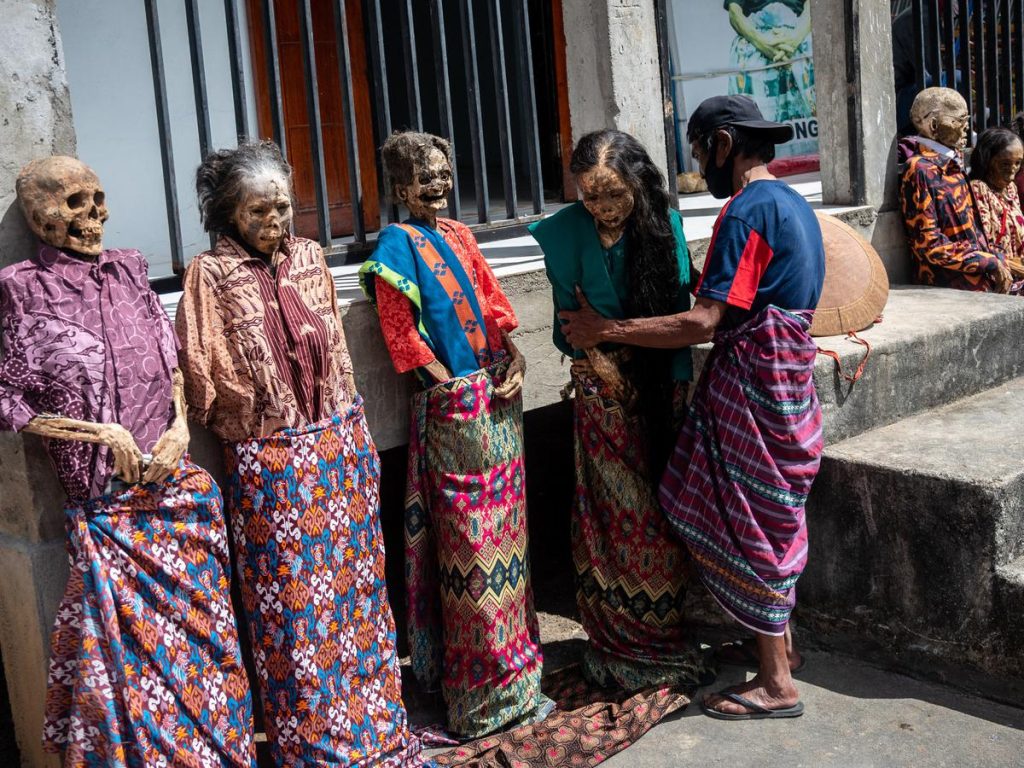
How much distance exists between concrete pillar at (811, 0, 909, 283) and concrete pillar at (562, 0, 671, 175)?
140 cm

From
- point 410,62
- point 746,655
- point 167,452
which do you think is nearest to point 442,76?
point 410,62

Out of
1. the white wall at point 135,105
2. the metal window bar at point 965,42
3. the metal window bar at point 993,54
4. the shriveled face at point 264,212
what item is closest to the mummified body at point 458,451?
the shriveled face at point 264,212

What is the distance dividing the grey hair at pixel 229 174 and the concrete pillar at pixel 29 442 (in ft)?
1.24

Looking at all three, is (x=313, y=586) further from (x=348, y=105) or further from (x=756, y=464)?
(x=348, y=105)

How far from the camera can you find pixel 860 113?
20.0ft

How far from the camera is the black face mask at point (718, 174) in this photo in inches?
151

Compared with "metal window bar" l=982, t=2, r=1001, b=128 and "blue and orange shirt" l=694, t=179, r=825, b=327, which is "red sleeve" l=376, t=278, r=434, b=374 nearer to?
"blue and orange shirt" l=694, t=179, r=825, b=327

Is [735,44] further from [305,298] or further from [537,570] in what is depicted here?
[305,298]

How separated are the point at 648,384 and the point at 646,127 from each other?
1594mm

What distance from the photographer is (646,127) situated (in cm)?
518

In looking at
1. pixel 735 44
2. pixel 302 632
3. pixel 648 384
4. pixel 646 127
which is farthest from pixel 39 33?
pixel 735 44

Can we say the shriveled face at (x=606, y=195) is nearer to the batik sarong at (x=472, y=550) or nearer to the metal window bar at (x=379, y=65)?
the batik sarong at (x=472, y=550)

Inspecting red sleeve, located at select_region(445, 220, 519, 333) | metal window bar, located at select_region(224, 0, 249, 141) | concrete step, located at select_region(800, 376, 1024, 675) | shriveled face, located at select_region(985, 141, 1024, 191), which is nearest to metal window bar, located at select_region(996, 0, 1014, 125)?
shriveled face, located at select_region(985, 141, 1024, 191)

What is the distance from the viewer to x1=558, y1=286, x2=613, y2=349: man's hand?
384 cm
